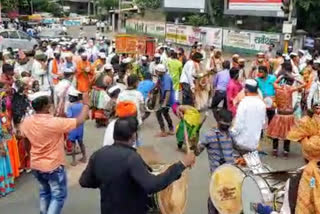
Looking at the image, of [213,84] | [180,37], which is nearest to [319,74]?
[213,84]

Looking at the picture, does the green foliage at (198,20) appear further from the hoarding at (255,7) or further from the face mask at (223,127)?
the face mask at (223,127)

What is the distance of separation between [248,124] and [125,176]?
3.22m

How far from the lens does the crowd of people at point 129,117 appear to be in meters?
4.09

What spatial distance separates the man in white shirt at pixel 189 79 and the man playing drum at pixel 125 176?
7.81 m

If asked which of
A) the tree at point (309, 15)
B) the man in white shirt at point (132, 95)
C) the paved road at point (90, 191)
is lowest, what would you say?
the paved road at point (90, 191)

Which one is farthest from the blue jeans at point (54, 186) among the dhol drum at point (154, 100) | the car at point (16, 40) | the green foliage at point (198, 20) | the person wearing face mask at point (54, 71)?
the green foliage at point (198, 20)

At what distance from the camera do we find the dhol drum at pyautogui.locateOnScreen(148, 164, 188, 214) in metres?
5.07

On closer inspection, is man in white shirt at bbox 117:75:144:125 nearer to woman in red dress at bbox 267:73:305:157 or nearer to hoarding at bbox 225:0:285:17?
woman in red dress at bbox 267:73:305:157

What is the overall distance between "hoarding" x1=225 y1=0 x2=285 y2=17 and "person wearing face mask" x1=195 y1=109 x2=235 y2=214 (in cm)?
2443

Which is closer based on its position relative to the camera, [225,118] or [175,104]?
[225,118]

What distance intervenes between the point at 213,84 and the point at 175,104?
49.2 inches

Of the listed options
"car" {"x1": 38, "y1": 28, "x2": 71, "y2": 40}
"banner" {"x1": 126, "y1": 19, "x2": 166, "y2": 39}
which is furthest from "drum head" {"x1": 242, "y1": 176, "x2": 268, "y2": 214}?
"banner" {"x1": 126, "y1": 19, "x2": 166, "y2": 39}

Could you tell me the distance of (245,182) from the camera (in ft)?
18.4

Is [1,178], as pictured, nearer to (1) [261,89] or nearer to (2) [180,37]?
(1) [261,89]
